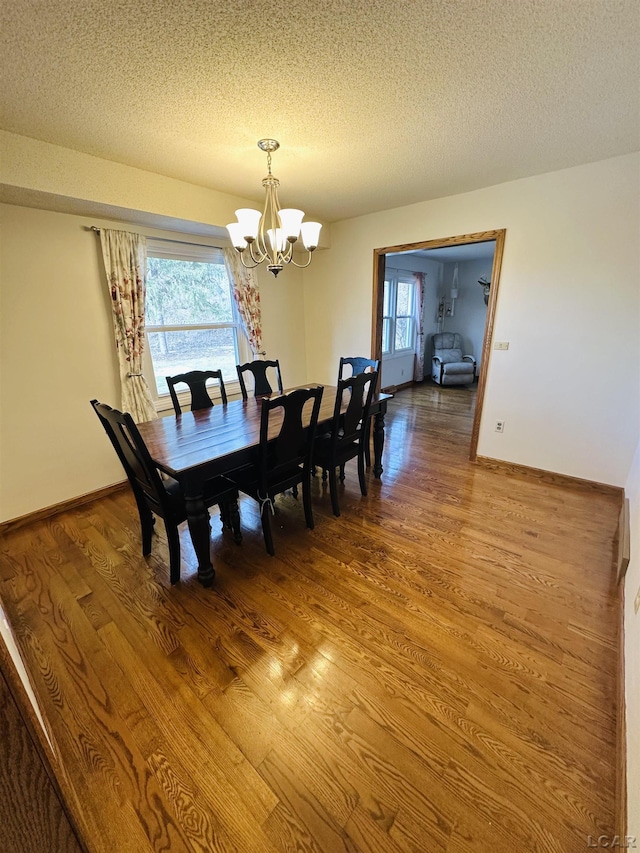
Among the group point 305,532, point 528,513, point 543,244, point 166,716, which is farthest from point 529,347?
point 166,716

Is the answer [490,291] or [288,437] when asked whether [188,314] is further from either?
[490,291]

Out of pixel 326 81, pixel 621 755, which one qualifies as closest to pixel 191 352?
pixel 326 81

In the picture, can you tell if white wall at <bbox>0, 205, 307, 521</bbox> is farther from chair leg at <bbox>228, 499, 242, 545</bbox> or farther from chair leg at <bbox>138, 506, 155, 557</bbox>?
chair leg at <bbox>228, 499, 242, 545</bbox>

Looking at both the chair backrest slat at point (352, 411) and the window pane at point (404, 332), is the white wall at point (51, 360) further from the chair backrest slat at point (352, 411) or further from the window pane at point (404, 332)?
the window pane at point (404, 332)

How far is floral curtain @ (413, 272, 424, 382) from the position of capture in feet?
21.3

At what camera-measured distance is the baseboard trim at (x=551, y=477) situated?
286 cm

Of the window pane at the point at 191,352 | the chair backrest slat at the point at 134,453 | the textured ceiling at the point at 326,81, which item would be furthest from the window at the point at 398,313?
the chair backrest slat at the point at 134,453

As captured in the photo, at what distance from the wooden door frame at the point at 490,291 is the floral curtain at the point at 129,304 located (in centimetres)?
236

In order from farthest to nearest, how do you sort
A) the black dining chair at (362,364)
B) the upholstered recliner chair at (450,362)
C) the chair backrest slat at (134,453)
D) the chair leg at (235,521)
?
the upholstered recliner chair at (450,362) → the black dining chair at (362,364) → the chair leg at (235,521) → the chair backrest slat at (134,453)

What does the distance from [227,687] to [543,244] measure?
3.75m

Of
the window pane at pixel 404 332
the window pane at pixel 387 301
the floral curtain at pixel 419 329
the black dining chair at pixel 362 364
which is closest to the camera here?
the black dining chair at pixel 362 364

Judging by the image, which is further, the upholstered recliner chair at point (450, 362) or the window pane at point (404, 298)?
the upholstered recliner chair at point (450, 362)

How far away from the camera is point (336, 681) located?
1.45 m

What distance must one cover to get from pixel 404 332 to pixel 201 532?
5759 millimetres
